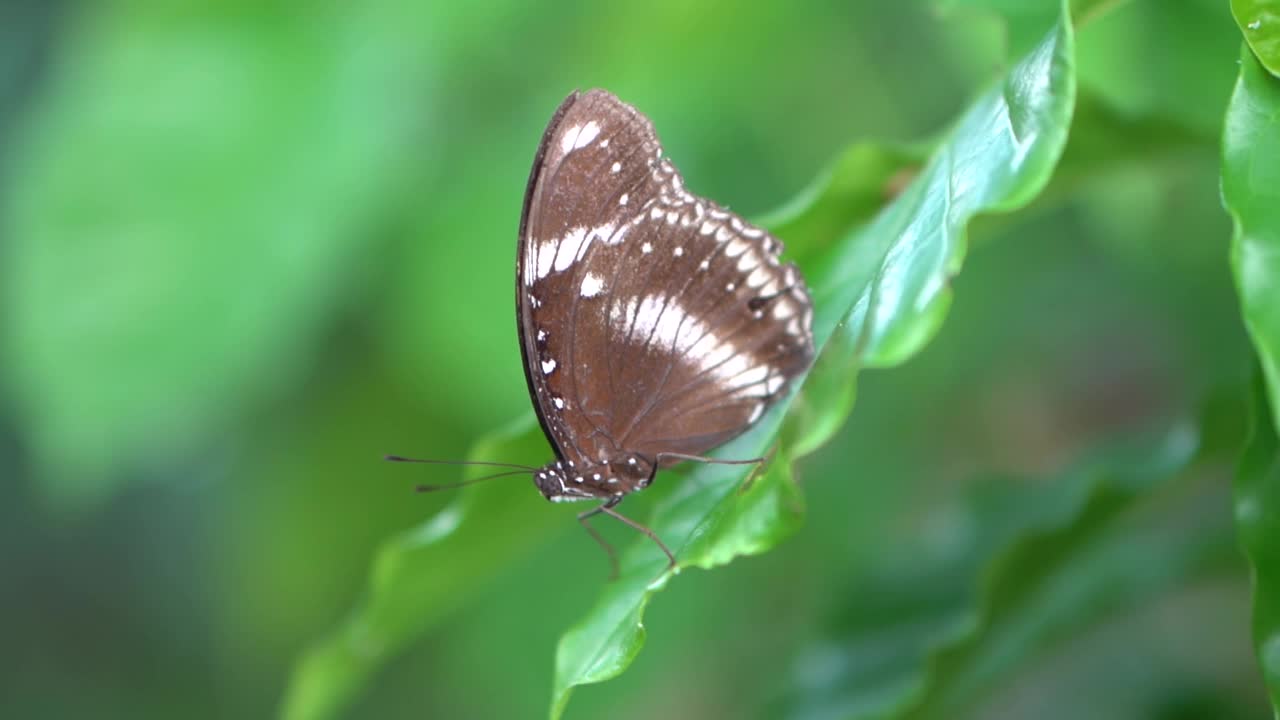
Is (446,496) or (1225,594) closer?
(1225,594)

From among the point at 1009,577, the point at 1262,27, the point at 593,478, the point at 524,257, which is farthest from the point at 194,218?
the point at 1262,27

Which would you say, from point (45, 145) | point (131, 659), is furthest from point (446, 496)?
point (131, 659)

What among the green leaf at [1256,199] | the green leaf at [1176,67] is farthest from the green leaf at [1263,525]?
the green leaf at [1176,67]

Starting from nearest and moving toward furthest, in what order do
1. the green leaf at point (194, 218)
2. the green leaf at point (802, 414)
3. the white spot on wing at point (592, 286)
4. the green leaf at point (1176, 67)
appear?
1. the green leaf at point (802, 414)
2. the green leaf at point (1176, 67)
3. the white spot on wing at point (592, 286)
4. the green leaf at point (194, 218)

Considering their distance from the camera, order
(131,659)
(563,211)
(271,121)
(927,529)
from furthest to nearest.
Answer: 1. (131,659)
2. (271,121)
3. (927,529)
4. (563,211)

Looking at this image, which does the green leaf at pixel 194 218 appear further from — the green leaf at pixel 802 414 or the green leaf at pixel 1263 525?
the green leaf at pixel 1263 525

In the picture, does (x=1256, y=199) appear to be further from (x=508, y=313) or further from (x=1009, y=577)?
(x=508, y=313)

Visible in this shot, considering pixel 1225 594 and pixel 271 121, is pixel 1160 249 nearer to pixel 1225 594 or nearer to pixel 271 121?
pixel 1225 594
